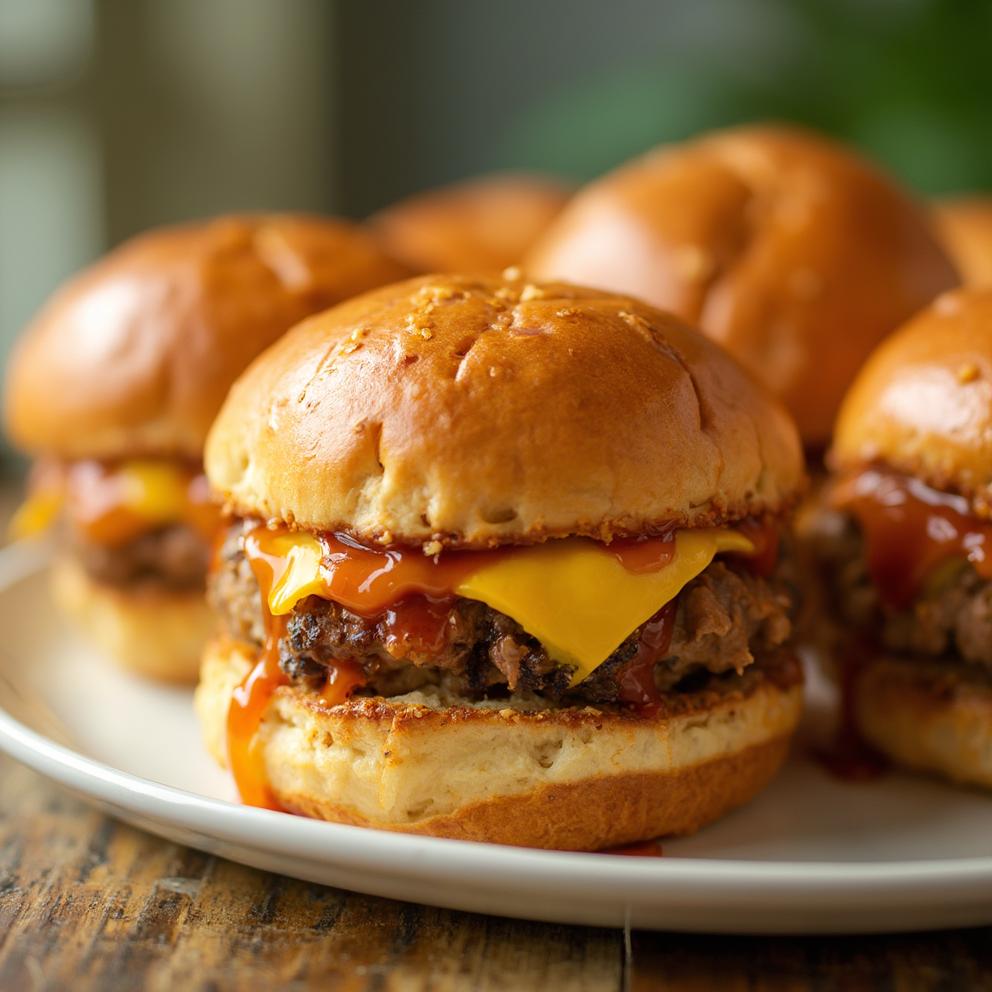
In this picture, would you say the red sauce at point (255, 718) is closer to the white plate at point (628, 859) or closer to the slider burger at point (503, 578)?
the slider burger at point (503, 578)

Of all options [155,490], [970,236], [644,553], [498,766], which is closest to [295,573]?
[498,766]

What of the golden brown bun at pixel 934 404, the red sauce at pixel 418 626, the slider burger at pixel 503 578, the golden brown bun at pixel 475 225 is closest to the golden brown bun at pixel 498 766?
the slider burger at pixel 503 578

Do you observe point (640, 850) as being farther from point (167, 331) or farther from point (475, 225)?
point (475, 225)

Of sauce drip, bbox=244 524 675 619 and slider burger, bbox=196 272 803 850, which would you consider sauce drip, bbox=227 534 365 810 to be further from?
sauce drip, bbox=244 524 675 619

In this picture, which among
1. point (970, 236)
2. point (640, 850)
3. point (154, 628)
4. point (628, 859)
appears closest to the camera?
point (628, 859)

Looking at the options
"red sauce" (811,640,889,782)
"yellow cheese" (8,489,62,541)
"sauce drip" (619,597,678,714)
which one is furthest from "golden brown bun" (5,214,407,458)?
"red sauce" (811,640,889,782)

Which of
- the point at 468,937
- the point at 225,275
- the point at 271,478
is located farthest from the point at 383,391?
the point at 225,275
